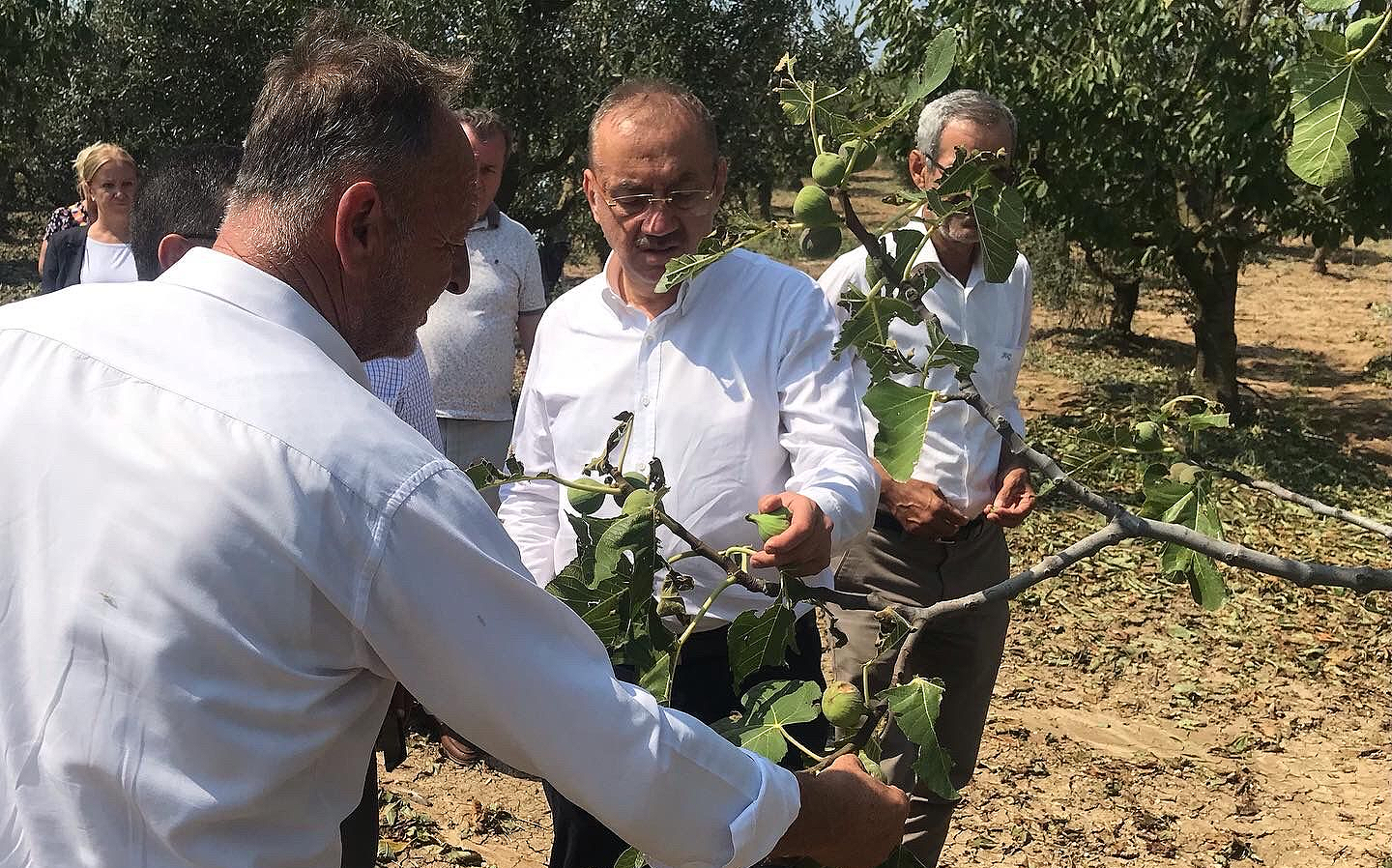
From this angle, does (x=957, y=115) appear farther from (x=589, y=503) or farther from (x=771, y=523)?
(x=589, y=503)

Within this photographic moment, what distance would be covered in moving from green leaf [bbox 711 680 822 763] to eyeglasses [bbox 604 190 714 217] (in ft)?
3.39

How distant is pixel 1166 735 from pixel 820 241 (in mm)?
3968

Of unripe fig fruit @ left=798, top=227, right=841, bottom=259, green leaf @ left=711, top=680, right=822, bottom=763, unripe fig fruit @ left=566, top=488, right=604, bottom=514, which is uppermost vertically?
unripe fig fruit @ left=798, top=227, right=841, bottom=259

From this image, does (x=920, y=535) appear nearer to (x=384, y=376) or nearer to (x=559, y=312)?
(x=559, y=312)

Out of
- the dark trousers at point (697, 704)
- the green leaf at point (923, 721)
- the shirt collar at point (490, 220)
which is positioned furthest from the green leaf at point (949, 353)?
the shirt collar at point (490, 220)

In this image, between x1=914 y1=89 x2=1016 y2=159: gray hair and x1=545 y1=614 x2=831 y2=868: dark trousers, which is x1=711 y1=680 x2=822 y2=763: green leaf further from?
x1=914 y1=89 x2=1016 y2=159: gray hair

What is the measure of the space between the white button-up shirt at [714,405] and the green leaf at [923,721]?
0.65m

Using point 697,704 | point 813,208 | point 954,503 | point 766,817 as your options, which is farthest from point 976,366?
point 766,817

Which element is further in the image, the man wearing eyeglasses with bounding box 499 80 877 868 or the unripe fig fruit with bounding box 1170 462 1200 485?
the man wearing eyeglasses with bounding box 499 80 877 868

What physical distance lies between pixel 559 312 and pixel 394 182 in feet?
4.49

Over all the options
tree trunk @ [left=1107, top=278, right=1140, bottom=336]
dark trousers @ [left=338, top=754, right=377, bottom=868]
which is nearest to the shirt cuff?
dark trousers @ [left=338, top=754, right=377, bottom=868]

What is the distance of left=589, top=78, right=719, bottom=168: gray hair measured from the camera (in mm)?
2449

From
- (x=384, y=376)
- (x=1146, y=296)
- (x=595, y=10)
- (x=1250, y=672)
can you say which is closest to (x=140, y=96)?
(x=595, y=10)

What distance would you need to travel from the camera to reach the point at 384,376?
123 inches
